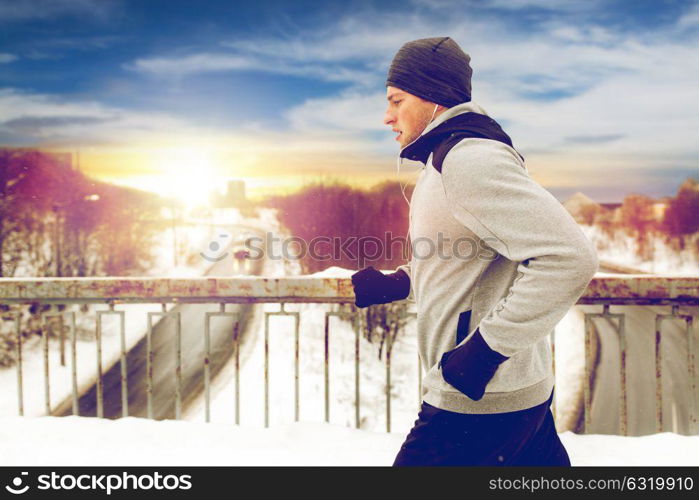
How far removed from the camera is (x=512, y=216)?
1570 millimetres

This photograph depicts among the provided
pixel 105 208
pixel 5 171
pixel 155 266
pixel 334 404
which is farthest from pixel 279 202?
pixel 334 404

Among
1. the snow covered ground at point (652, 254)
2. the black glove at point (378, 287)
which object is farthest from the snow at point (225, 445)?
the snow covered ground at point (652, 254)

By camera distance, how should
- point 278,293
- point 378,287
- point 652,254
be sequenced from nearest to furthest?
point 378,287 < point 278,293 < point 652,254

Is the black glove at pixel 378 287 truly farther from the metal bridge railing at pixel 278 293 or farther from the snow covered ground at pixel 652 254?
the snow covered ground at pixel 652 254

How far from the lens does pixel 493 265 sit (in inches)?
66.9

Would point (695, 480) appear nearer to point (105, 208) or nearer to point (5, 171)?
point (5, 171)

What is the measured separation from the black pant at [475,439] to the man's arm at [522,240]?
0.28 meters

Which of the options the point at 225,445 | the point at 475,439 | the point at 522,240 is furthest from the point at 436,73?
the point at 225,445

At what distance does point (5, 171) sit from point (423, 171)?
25.7 metres

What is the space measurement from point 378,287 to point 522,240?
2.35ft

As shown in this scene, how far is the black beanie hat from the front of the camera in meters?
1.84

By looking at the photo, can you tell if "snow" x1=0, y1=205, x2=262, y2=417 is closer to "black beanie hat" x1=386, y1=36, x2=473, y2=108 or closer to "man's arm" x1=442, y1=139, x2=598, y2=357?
"black beanie hat" x1=386, y1=36, x2=473, y2=108

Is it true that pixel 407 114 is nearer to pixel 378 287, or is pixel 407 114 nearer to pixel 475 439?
pixel 378 287

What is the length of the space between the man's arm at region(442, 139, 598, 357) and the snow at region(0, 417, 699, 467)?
5.82ft
